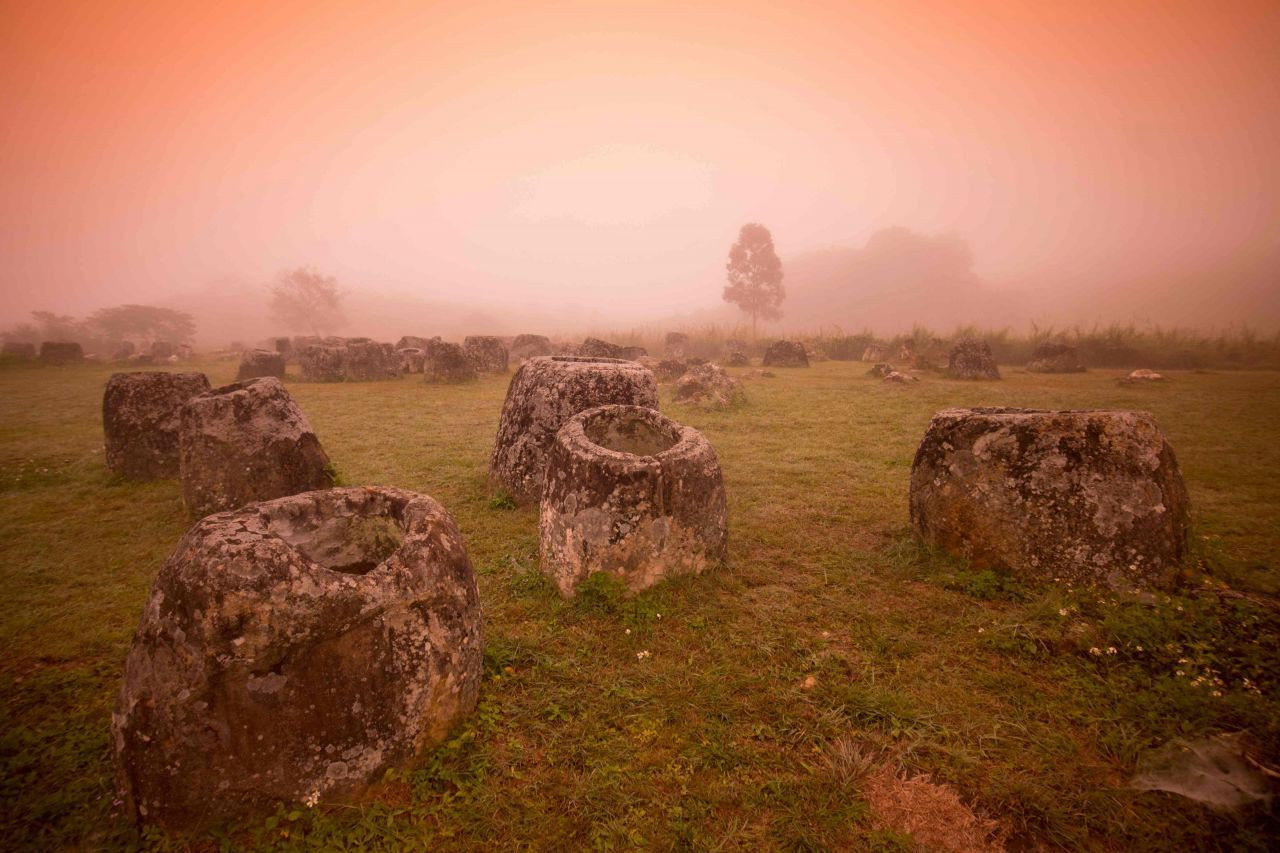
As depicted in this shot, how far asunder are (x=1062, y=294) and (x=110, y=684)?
267 ft

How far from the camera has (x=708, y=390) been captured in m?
13.1

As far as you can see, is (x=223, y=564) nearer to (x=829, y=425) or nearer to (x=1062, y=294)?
(x=829, y=425)

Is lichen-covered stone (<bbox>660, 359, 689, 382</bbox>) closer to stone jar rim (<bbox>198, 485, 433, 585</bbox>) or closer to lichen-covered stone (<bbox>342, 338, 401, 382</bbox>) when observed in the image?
lichen-covered stone (<bbox>342, 338, 401, 382</bbox>)

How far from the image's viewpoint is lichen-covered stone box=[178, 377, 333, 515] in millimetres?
5836

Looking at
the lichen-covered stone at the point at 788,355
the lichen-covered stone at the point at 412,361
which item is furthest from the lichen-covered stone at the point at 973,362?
the lichen-covered stone at the point at 412,361

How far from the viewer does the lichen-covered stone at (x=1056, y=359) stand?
19359 millimetres

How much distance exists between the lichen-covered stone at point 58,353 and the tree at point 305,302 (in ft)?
117

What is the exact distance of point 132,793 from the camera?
2248 mm

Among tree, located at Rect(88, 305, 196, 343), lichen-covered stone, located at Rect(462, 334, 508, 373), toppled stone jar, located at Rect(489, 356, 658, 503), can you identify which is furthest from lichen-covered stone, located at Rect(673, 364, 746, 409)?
tree, located at Rect(88, 305, 196, 343)

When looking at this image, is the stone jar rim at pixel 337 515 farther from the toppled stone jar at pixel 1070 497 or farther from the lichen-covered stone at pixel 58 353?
the lichen-covered stone at pixel 58 353

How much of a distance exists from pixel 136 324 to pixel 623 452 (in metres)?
59.6

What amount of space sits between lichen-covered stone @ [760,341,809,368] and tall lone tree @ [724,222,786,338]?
24.6 m

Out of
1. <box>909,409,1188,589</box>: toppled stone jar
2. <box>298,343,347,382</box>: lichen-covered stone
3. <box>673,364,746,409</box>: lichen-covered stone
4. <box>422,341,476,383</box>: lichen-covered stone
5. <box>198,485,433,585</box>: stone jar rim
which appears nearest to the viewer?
<box>198,485,433,585</box>: stone jar rim

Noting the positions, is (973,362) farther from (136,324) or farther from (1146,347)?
(136,324)
